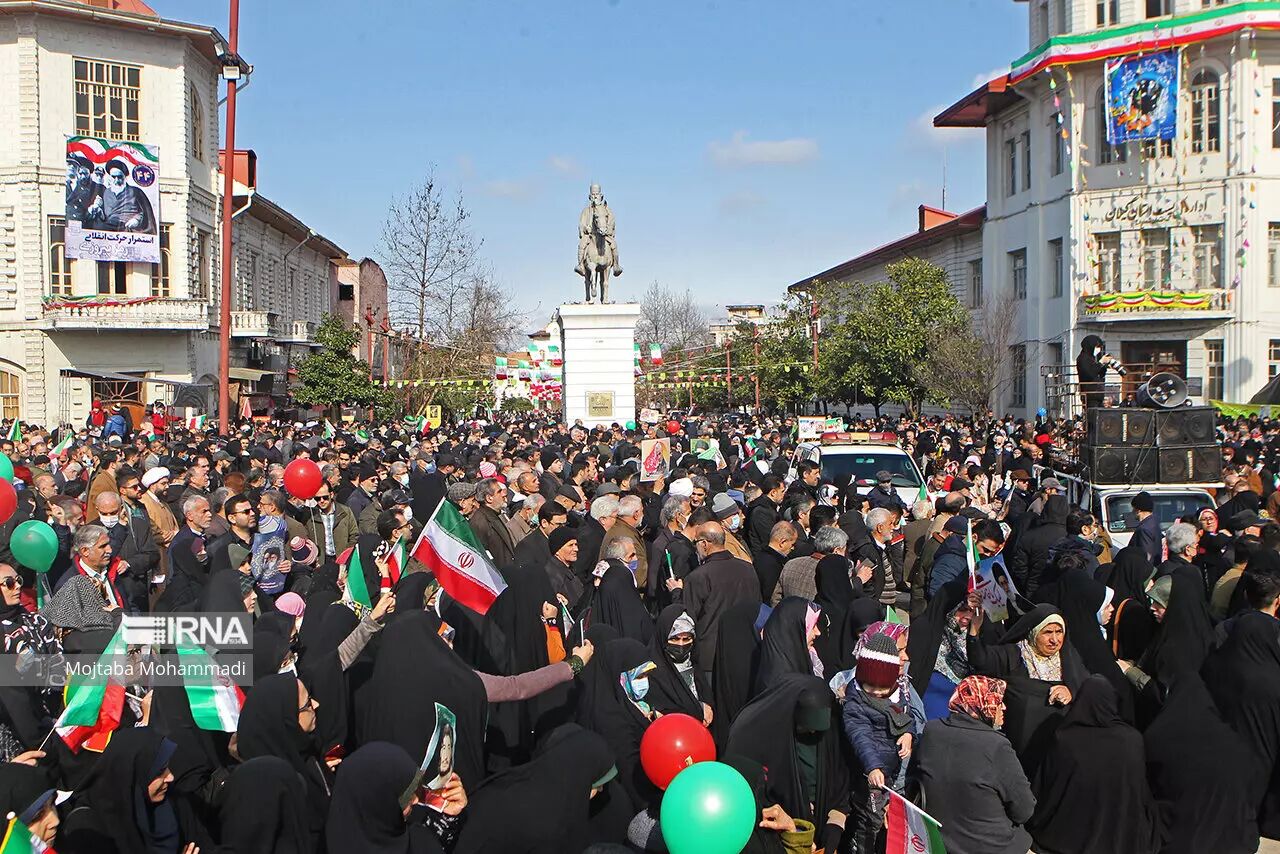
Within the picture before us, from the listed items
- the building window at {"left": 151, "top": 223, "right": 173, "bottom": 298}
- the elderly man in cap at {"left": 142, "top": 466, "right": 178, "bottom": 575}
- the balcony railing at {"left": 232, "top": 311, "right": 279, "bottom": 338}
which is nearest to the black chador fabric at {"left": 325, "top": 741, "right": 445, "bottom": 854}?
the elderly man in cap at {"left": 142, "top": 466, "right": 178, "bottom": 575}

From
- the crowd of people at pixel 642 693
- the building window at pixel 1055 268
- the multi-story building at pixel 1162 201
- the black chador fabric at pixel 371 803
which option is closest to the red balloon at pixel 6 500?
the crowd of people at pixel 642 693

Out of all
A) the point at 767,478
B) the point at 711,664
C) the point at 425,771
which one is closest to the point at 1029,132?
the point at 767,478

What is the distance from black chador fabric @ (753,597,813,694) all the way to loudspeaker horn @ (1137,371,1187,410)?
920 cm

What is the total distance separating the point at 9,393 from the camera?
115 ft

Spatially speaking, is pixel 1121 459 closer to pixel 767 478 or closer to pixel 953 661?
pixel 767 478

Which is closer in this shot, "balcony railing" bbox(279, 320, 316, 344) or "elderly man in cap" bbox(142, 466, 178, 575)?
"elderly man in cap" bbox(142, 466, 178, 575)

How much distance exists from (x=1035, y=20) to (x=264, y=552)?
36591 millimetres

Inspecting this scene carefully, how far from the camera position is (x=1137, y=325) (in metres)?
34.8

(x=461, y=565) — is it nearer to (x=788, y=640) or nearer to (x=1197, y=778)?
(x=788, y=640)

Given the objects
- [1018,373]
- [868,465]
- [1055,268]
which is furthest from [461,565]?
[1018,373]

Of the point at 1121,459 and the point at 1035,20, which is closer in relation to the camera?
the point at 1121,459

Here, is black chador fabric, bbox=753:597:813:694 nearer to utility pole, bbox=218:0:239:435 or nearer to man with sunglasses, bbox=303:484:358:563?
man with sunglasses, bbox=303:484:358:563

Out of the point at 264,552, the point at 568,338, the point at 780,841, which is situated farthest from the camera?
the point at 568,338

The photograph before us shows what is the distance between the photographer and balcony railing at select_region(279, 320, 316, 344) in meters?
46.0
